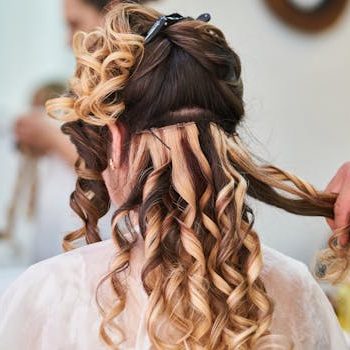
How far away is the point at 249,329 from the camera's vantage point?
39.2 inches

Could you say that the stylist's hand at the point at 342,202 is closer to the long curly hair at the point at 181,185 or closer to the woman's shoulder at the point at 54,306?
the long curly hair at the point at 181,185

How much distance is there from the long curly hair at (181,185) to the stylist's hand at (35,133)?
2.95 ft

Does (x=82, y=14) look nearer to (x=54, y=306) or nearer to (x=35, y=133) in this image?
(x=35, y=133)

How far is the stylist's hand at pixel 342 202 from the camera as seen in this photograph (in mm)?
1160

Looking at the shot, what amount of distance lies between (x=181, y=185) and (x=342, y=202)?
0.30 m

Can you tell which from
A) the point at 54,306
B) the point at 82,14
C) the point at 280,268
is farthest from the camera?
the point at 82,14

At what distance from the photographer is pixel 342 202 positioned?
116cm

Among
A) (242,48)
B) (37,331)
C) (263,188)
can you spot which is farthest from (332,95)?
(37,331)

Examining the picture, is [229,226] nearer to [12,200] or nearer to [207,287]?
[207,287]

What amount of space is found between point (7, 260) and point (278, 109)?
96 cm

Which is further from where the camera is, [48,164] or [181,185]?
[48,164]

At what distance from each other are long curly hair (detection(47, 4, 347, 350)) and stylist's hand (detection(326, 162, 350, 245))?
194mm

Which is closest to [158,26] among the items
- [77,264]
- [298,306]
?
[77,264]

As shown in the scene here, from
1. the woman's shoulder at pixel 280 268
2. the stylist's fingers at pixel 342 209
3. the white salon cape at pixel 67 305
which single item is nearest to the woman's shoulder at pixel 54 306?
the white salon cape at pixel 67 305
